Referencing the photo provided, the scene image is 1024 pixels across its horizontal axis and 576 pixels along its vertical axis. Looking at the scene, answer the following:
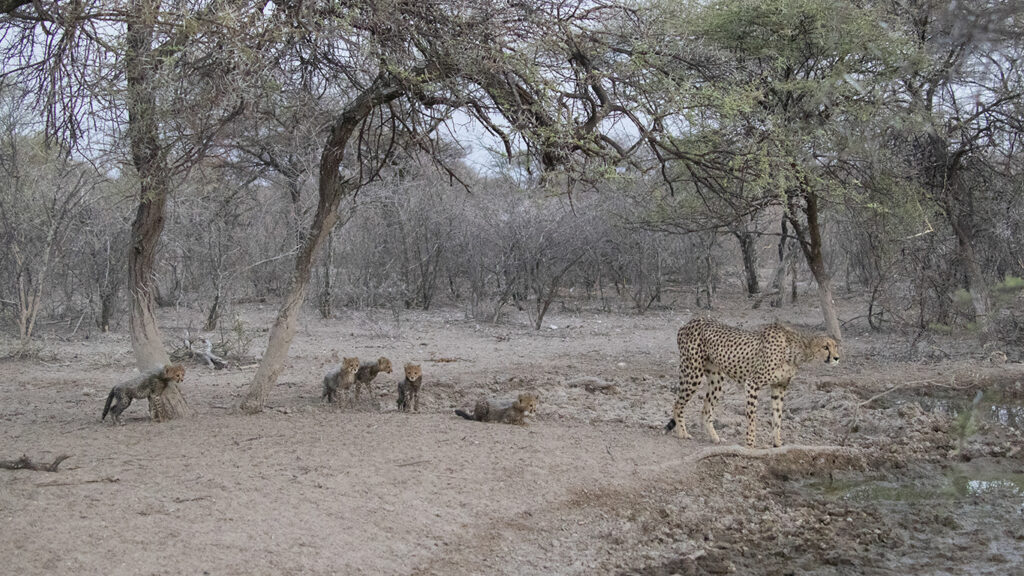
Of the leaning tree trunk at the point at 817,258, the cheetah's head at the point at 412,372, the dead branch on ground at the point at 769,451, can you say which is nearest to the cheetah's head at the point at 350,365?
the cheetah's head at the point at 412,372

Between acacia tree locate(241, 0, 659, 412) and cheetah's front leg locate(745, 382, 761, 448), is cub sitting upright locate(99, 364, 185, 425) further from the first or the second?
cheetah's front leg locate(745, 382, 761, 448)

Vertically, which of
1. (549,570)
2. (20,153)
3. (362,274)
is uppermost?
(20,153)

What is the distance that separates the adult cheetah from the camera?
802cm

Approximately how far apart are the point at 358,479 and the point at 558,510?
148 centimetres

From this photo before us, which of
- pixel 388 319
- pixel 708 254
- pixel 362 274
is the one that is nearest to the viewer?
pixel 388 319

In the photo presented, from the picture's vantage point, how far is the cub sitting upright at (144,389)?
25.3 ft

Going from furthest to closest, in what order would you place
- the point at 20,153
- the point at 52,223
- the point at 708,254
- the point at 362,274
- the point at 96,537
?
the point at 708,254
the point at 362,274
the point at 20,153
the point at 52,223
the point at 96,537

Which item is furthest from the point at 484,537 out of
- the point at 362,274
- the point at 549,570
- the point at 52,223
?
the point at 362,274

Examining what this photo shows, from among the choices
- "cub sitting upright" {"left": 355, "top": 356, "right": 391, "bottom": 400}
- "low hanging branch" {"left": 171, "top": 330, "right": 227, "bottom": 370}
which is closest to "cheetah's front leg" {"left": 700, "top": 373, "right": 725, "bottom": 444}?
"cub sitting upright" {"left": 355, "top": 356, "right": 391, "bottom": 400}

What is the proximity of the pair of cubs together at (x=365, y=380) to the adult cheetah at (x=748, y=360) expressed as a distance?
2.65 metres

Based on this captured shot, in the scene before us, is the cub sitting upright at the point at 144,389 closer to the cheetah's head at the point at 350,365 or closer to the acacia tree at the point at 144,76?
the acacia tree at the point at 144,76

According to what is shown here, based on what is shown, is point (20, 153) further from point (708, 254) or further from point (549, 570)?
point (708, 254)

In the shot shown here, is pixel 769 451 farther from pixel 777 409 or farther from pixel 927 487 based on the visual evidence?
pixel 927 487

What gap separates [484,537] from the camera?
19.1 ft
